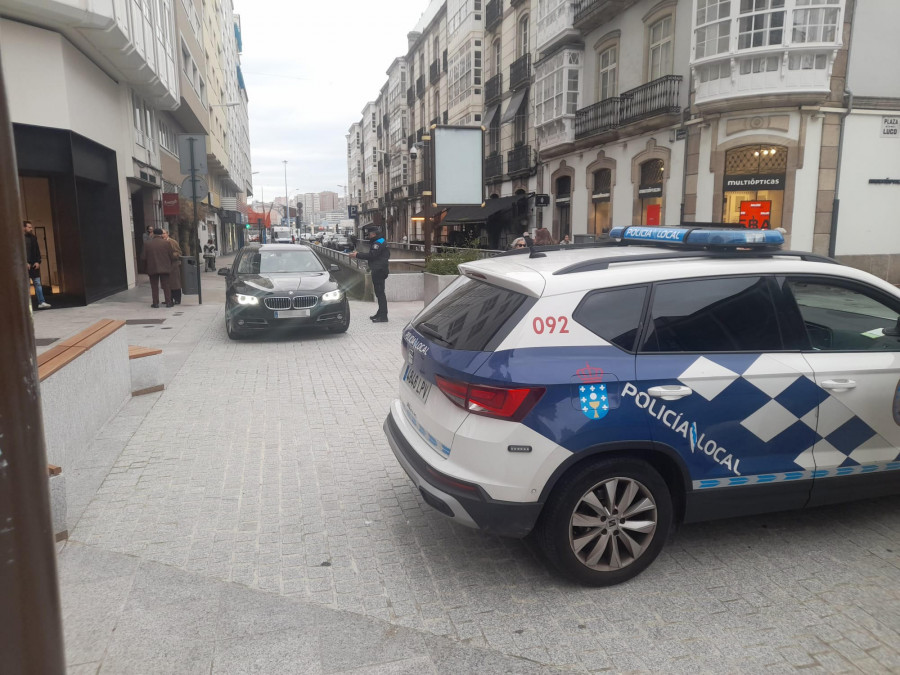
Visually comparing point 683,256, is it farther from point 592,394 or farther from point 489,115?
point 489,115

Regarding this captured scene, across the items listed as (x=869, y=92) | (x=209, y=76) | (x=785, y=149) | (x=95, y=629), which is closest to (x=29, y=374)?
(x=95, y=629)

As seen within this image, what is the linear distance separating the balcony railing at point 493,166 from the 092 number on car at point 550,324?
33528mm

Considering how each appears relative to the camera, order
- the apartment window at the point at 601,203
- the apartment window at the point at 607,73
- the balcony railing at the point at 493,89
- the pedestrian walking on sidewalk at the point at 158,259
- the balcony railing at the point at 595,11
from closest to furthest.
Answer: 1. the pedestrian walking on sidewalk at the point at 158,259
2. the balcony railing at the point at 595,11
3. the apartment window at the point at 607,73
4. the apartment window at the point at 601,203
5. the balcony railing at the point at 493,89

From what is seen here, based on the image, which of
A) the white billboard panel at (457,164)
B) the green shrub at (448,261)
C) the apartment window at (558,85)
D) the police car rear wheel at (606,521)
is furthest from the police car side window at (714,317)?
the apartment window at (558,85)

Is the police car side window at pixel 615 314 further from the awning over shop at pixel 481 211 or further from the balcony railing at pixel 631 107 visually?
the awning over shop at pixel 481 211

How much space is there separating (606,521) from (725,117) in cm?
1885

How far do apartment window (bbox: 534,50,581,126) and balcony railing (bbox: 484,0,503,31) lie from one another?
880 centimetres

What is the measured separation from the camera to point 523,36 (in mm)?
33469

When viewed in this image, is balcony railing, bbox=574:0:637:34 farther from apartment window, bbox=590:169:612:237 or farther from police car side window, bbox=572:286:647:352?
police car side window, bbox=572:286:647:352

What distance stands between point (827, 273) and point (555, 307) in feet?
5.62

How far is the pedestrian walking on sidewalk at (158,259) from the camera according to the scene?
14133mm

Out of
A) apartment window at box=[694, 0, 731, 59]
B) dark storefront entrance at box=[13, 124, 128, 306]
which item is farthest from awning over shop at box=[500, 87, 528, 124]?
dark storefront entrance at box=[13, 124, 128, 306]

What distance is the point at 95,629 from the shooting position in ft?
10.1

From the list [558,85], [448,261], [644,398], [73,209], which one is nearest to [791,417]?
[644,398]
